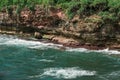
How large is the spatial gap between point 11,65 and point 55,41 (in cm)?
802

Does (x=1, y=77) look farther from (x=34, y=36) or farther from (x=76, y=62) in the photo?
(x=34, y=36)

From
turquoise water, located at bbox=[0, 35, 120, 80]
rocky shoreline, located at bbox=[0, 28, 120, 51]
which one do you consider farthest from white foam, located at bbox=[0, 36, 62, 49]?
rocky shoreline, located at bbox=[0, 28, 120, 51]

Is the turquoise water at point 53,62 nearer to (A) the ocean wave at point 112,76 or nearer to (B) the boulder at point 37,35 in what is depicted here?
(A) the ocean wave at point 112,76

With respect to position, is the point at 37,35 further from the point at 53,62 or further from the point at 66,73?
the point at 66,73

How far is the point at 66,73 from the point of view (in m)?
25.3

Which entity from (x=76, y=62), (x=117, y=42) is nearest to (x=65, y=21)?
(x=117, y=42)

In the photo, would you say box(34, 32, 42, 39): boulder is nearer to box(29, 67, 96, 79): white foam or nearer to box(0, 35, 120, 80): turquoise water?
box(0, 35, 120, 80): turquoise water

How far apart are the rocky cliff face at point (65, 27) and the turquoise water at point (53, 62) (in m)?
1.37

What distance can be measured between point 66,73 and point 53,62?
330 cm

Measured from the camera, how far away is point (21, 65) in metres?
27.8

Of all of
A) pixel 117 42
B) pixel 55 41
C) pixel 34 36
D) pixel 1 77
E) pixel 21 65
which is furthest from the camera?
pixel 34 36

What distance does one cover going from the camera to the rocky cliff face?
33.2 metres

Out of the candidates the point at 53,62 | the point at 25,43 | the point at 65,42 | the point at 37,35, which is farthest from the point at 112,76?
the point at 37,35

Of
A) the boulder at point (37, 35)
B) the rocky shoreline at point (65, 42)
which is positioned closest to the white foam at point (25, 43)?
the rocky shoreline at point (65, 42)
